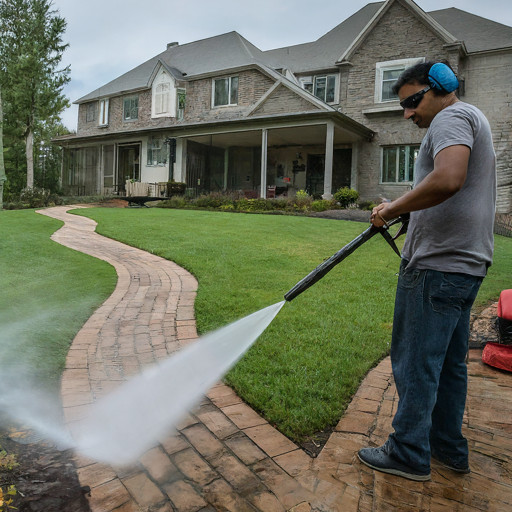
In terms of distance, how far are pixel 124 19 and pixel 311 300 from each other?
1028 centimetres

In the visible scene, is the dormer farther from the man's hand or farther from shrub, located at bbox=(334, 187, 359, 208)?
the man's hand

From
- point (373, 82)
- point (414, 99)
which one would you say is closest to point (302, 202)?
point (373, 82)

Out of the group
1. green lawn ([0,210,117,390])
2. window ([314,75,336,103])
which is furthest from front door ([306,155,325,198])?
green lawn ([0,210,117,390])

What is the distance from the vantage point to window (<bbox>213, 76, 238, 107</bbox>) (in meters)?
20.8

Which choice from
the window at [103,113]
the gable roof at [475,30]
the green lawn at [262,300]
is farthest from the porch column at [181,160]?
the gable roof at [475,30]

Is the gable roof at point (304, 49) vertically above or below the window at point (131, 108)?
above

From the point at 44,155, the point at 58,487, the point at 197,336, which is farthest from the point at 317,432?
the point at 44,155

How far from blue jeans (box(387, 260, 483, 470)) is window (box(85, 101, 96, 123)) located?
1069 inches

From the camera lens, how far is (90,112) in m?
26.1

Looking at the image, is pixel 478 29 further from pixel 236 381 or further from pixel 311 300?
pixel 236 381

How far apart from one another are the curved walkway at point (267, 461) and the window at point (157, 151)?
19.3 meters

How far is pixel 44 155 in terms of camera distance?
29297mm

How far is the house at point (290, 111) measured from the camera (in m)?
17.2

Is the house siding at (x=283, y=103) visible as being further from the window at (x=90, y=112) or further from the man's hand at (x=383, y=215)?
the man's hand at (x=383, y=215)
